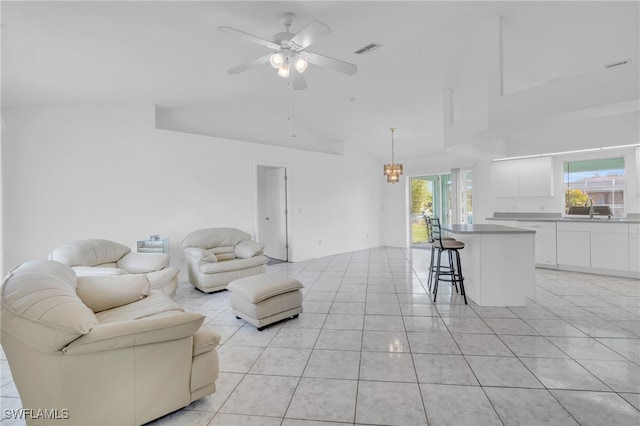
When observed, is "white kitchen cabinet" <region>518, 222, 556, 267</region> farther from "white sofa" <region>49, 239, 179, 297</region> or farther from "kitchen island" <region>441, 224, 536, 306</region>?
"white sofa" <region>49, 239, 179, 297</region>

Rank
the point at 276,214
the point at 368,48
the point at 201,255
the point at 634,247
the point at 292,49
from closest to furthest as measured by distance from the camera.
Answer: the point at 292,49 → the point at 368,48 → the point at 201,255 → the point at 634,247 → the point at 276,214

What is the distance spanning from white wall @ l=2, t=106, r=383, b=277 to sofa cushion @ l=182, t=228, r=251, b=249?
395mm

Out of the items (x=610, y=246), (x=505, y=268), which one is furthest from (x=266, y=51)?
(x=610, y=246)

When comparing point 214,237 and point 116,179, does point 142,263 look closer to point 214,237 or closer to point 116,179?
point 214,237

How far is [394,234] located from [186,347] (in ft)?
24.7

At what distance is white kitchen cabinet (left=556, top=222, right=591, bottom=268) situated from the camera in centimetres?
494

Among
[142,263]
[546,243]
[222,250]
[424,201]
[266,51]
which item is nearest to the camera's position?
[266,51]

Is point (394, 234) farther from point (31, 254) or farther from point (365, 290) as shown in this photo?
point (31, 254)

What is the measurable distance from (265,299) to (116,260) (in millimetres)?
2339

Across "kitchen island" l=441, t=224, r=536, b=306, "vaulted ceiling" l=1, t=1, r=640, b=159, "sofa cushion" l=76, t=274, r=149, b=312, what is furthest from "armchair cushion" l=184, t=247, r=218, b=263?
"kitchen island" l=441, t=224, r=536, b=306

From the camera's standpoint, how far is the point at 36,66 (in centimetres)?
308

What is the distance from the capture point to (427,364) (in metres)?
2.28

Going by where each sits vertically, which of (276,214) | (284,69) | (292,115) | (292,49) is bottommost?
(276,214)

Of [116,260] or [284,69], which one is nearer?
[284,69]
